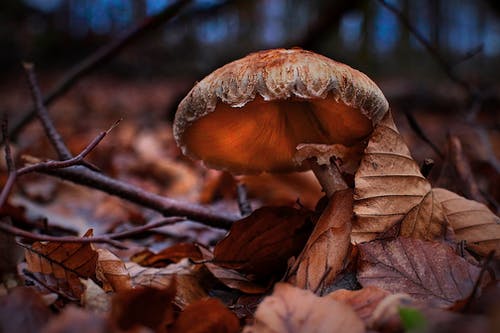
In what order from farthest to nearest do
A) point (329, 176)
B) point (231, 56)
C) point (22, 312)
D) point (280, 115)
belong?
point (231, 56)
point (280, 115)
point (329, 176)
point (22, 312)

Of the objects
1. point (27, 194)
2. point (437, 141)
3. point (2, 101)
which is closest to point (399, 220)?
point (27, 194)

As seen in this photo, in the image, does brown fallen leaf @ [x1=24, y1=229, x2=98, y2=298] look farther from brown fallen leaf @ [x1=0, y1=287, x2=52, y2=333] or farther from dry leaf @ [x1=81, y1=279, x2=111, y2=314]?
brown fallen leaf @ [x1=0, y1=287, x2=52, y2=333]

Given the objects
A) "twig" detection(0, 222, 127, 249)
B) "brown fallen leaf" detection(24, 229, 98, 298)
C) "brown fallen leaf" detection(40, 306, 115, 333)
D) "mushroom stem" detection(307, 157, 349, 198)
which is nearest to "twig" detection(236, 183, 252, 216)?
"mushroom stem" detection(307, 157, 349, 198)

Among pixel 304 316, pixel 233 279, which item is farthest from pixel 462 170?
pixel 304 316

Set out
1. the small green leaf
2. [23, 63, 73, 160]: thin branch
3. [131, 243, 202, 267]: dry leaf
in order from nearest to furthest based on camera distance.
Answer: the small green leaf, [131, 243, 202, 267]: dry leaf, [23, 63, 73, 160]: thin branch

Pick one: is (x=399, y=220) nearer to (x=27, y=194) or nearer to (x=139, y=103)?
(x=27, y=194)

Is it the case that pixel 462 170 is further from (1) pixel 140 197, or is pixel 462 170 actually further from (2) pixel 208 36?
(2) pixel 208 36
